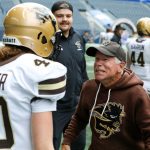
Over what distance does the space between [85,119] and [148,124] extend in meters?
0.47

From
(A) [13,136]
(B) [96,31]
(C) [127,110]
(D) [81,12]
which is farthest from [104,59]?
(D) [81,12]

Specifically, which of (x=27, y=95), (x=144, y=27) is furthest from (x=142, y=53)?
(x=27, y=95)

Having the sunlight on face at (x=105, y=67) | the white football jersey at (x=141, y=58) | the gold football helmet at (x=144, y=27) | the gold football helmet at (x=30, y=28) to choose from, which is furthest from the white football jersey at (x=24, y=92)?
the gold football helmet at (x=144, y=27)

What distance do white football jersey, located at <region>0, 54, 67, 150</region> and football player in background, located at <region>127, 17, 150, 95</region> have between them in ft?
11.5

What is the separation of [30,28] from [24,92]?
291 mm

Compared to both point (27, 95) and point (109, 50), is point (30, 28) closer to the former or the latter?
point (27, 95)

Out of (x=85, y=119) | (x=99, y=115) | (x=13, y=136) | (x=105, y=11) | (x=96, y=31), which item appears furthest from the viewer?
(x=105, y=11)

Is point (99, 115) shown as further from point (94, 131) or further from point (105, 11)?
point (105, 11)

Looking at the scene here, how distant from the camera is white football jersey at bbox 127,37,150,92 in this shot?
200 inches

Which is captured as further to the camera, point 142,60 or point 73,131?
point 142,60

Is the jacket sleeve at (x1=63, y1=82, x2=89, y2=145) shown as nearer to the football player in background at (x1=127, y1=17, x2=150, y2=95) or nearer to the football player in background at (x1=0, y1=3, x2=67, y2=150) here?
the football player in background at (x1=0, y1=3, x2=67, y2=150)

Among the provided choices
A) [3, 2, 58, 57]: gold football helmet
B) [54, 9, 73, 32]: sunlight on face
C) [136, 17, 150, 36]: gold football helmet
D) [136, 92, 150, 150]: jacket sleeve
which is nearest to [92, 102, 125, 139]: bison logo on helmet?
[136, 92, 150, 150]: jacket sleeve

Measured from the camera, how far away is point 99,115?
8.15ft

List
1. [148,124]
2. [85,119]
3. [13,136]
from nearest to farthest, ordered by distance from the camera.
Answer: [13,136] → [148,124] → [85,119]
